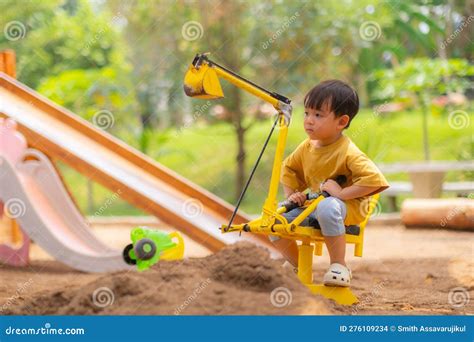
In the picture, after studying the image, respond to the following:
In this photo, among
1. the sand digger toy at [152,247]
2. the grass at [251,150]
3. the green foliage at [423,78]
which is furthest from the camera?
the grass at [251,150]

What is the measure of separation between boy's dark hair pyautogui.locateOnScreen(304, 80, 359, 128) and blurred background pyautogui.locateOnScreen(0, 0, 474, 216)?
5.01m

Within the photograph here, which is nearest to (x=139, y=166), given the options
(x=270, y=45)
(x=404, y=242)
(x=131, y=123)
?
(x=404, y=242)

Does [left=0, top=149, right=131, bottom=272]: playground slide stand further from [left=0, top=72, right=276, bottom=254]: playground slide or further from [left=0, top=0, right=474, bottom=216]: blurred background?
[left=0, top=0, right=474, bottom=216]: blurred background

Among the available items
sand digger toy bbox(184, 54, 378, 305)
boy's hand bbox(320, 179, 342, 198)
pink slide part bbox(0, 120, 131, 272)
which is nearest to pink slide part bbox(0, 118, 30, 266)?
pink slide part bbox(0, 120, 131, 272)

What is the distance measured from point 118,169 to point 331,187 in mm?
2171

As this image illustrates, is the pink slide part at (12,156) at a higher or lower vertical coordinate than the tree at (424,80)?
lower

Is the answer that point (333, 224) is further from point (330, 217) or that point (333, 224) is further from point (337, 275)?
point (337, 275)

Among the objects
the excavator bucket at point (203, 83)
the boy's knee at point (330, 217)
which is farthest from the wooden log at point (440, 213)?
the excavator bucket at point (203, 83)

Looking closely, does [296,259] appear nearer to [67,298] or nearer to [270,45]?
[67,298]

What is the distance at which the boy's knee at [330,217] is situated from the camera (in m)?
3.10

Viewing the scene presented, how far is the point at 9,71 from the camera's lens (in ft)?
19.2

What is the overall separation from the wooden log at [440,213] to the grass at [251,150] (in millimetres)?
2159

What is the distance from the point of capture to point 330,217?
10.2 feet

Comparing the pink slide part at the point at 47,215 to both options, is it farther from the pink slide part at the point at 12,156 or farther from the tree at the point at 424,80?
the tree at the point at 424,80
